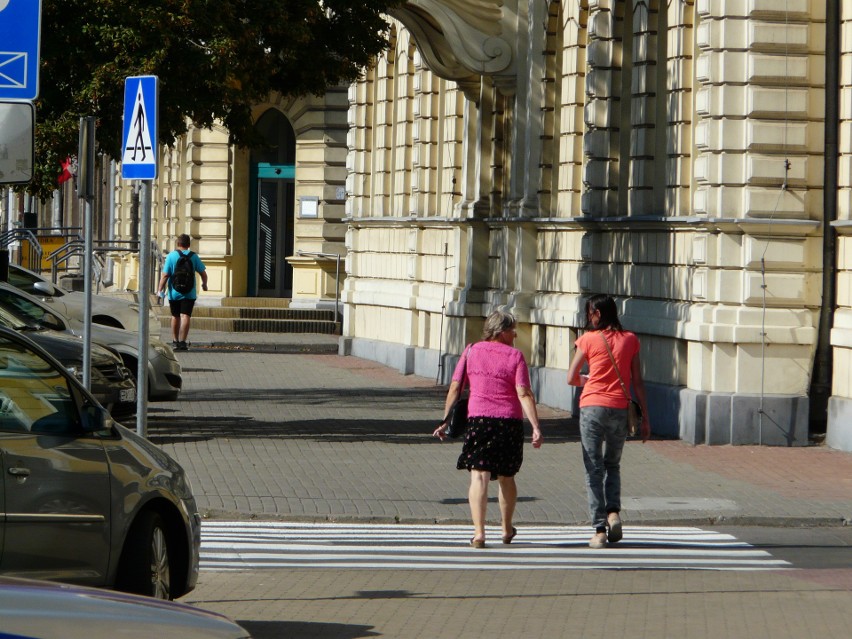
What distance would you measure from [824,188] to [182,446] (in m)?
6.55

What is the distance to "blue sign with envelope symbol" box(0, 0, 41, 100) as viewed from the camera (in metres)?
9.67

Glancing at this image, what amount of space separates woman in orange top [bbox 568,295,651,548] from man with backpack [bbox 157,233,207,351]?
60.2 feet

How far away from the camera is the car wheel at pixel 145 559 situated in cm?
797

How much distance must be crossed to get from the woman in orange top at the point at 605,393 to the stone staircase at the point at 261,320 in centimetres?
2467

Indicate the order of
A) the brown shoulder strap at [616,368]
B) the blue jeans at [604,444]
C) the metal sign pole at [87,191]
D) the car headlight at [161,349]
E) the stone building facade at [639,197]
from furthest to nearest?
1. the car headlight at [161,349]
2. the stone building facade at [639,197]
3. the metal sign pole at [87,191]
4. the brown shoulder strap at [616,368]
5. the blue jeans at [604,444]

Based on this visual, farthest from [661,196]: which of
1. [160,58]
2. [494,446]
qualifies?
[494,446]

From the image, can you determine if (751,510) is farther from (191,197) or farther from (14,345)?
(191,197)

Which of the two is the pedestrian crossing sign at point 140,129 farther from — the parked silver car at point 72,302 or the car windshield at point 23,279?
the car windshield at point 23,279

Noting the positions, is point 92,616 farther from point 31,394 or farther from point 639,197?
point 639,197

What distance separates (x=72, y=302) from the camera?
24609 mm

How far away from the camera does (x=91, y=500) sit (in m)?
7.70

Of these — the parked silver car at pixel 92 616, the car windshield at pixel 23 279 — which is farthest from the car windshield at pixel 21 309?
the parked silver car at pixel 92 616

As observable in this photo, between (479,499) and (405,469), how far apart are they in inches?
155

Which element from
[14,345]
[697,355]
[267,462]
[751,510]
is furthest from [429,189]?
[14,345]
